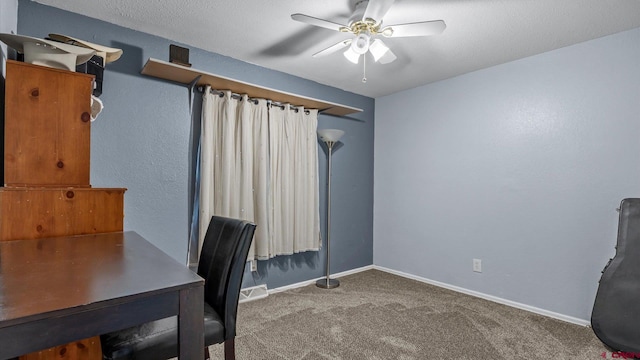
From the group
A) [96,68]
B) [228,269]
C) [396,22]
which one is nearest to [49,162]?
[96,68]

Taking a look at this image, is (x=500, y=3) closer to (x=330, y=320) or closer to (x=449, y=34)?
(x=449, y=34)

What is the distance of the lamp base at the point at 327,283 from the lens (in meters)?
3.28

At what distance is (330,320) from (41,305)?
2.10 m

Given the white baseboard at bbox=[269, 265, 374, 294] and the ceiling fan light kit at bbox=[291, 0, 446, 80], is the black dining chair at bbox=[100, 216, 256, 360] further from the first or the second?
the white baseboard at bbox=[269, 265, 374, 294]

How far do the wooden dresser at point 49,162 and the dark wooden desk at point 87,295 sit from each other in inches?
8.9

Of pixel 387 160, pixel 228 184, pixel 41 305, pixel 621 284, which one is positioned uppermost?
pixel 387 160

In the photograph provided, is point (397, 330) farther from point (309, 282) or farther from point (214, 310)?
point (214, 310)

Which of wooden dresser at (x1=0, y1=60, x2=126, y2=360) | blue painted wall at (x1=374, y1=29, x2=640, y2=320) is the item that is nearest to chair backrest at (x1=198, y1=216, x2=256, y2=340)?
wooden dresser at (x1=0, y1=60, x2=126, y2=360)

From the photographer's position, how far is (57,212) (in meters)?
1.38

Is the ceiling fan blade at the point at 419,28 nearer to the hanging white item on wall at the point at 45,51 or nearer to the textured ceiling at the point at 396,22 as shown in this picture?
the textured ceiling at the point at 396,22

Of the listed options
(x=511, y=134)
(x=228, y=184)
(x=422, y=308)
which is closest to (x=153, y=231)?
(x=228, y=184)

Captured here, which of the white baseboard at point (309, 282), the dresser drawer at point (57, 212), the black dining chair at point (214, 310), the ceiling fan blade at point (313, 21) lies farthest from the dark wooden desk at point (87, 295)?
the white baseboard at point (309, 282)

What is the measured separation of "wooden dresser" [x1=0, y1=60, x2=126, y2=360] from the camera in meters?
A: 1.31

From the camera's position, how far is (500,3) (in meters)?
1.97
